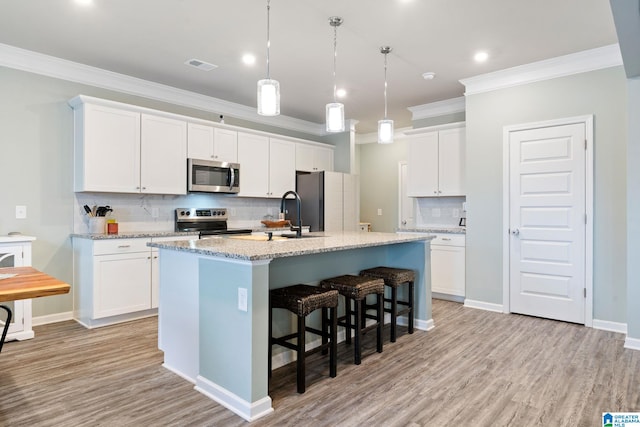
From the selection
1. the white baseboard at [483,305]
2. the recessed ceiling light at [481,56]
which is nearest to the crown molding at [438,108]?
the recessed ceiling light at [481,56]

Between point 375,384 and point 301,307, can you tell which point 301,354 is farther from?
point 375,384

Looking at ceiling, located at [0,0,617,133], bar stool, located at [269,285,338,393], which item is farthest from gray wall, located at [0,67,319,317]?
bar stool, located at [269,285,338,393]

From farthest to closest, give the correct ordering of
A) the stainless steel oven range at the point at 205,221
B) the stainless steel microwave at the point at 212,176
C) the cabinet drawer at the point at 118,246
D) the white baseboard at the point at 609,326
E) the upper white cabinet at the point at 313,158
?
the upper white cabinet at the point at 313,158 → the stainless steel oven range at the point at 205,221 → the stainless steel microwave at the point at 212,176 → the cabinet drawer at the point at 118,246 → the white baseboard at the point at 609,326

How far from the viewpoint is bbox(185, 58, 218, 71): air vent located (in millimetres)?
3924

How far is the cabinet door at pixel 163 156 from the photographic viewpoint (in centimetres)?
426

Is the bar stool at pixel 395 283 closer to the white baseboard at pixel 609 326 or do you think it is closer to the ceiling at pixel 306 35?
the white baseboard at pixel 609 326

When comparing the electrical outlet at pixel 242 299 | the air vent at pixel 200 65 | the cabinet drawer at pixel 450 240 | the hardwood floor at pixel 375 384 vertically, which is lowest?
the hardwood floor at pixel 375 384

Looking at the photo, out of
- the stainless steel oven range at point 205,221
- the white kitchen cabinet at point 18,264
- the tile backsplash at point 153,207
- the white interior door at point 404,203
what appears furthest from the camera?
the white interior door at point 404,203

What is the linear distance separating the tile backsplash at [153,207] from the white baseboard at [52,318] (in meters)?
0.85

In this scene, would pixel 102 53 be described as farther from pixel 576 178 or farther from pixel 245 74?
pixel 576 178

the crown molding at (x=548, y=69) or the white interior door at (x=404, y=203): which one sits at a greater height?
the crown molding at (x=548, y=69)

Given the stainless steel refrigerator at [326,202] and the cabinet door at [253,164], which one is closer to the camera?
the cabinet door at [253,164]

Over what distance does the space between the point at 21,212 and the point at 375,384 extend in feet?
11.8

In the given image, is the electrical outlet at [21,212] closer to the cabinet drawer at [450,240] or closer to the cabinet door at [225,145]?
the cabinet door at [225,145]
